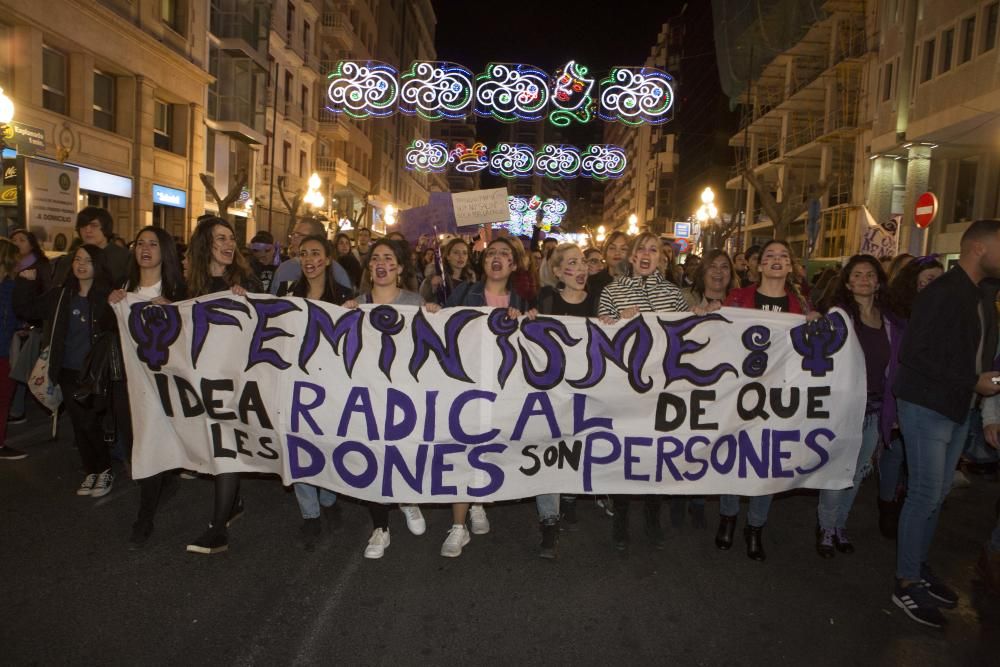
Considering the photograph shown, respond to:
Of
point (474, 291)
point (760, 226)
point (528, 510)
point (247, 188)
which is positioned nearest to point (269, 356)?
point (474, 291)

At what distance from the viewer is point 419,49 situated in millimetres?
64688

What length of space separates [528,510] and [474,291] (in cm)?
174

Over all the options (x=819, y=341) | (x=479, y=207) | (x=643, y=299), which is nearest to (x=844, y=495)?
(x=819, y=341)

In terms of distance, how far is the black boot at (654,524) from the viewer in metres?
4.88

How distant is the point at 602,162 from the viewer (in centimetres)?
1770

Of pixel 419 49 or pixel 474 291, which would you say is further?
pixel 419 49

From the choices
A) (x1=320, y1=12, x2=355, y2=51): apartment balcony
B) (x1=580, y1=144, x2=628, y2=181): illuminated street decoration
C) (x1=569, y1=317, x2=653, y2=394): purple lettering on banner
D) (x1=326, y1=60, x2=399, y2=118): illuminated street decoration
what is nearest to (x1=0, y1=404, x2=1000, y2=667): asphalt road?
(x1=569, y1=317, x2=653, y2=394): purple lettering on banner

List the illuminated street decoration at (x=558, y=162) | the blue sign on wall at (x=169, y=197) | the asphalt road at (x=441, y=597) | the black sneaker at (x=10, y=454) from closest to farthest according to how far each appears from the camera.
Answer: the asphalt road at (x=441, y=597) → the black sneaker at (x=10, y=454) → the illuminated street decoration at (x=558, y=162) → the blue sign on wall at (x=169, y=197)

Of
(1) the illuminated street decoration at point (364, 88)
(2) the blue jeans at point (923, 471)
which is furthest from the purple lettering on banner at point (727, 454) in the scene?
(1) the illuminated street decoration at point (364, 88)

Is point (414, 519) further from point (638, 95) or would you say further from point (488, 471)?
point (638, 95)

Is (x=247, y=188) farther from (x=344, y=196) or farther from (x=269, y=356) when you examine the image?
(x=269, y=356)

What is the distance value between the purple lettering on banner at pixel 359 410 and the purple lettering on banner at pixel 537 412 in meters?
0.86

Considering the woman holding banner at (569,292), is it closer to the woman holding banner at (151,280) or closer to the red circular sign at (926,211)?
the woman holding banner at (151,280)

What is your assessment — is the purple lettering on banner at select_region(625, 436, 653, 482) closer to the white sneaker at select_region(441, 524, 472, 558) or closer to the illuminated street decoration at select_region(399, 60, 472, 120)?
the white sneaker at select_region(441, 524, 472, 558)
